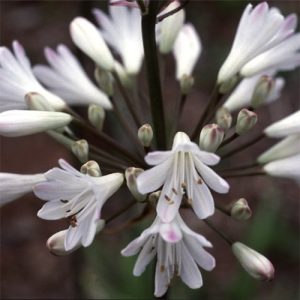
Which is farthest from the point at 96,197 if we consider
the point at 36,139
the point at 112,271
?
the point at 36,139

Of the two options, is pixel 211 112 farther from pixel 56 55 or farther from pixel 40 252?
pixel 40 252

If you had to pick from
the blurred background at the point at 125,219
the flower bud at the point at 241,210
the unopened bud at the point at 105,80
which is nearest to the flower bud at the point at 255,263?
the flower bud at the point at 241,210

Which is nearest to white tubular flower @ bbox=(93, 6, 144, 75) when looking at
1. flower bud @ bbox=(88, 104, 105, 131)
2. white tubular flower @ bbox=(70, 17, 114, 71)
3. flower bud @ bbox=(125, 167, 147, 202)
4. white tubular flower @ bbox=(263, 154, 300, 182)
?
white tubular flower @ bbox=(70, 17, 114, 71)

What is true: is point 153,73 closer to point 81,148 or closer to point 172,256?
point 81,148

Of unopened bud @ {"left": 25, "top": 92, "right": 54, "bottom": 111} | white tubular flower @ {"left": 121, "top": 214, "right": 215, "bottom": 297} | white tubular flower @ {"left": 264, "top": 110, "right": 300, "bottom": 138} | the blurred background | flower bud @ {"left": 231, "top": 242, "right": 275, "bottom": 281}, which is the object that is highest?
unopened bud @ {"left": 25, "top": 92, "right": 54, "bottom": 111}

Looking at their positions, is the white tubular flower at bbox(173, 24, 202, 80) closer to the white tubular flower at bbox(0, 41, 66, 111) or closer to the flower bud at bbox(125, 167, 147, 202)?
the white tubular flower at bbox(0, 41, 66, 111)

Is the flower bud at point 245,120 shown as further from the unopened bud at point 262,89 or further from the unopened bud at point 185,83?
the unopened bud at point 185,83
